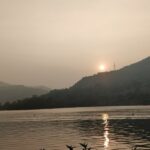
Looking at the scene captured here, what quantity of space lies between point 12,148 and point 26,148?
365cm

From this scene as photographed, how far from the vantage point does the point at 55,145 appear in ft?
305

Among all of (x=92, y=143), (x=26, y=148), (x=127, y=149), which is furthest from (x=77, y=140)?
(x=127, y=149)

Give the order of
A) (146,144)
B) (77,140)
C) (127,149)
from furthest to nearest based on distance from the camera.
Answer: (77,140)
(146,144)
(127,149)

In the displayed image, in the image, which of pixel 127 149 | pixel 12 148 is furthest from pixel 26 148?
pixel 127 149

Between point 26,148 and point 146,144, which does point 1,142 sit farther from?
point 146,144

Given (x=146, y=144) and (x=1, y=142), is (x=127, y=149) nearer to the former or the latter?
(x=146, y=144)

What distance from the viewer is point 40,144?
97.9 metres

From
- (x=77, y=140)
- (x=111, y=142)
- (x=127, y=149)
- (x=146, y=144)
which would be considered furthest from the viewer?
(x=77, y=140)

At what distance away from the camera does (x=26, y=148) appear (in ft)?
299

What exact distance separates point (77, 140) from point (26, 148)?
1654cm

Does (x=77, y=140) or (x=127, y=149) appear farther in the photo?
(x=77, y=140)

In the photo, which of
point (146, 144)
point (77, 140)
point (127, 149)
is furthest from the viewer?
point (77, 140)

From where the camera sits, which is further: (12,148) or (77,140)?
(77,140)

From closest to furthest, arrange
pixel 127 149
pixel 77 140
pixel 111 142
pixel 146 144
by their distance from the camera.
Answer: pixel 127 149 < pixel 146 144 < pixel 111 142 < pixel 77 140
